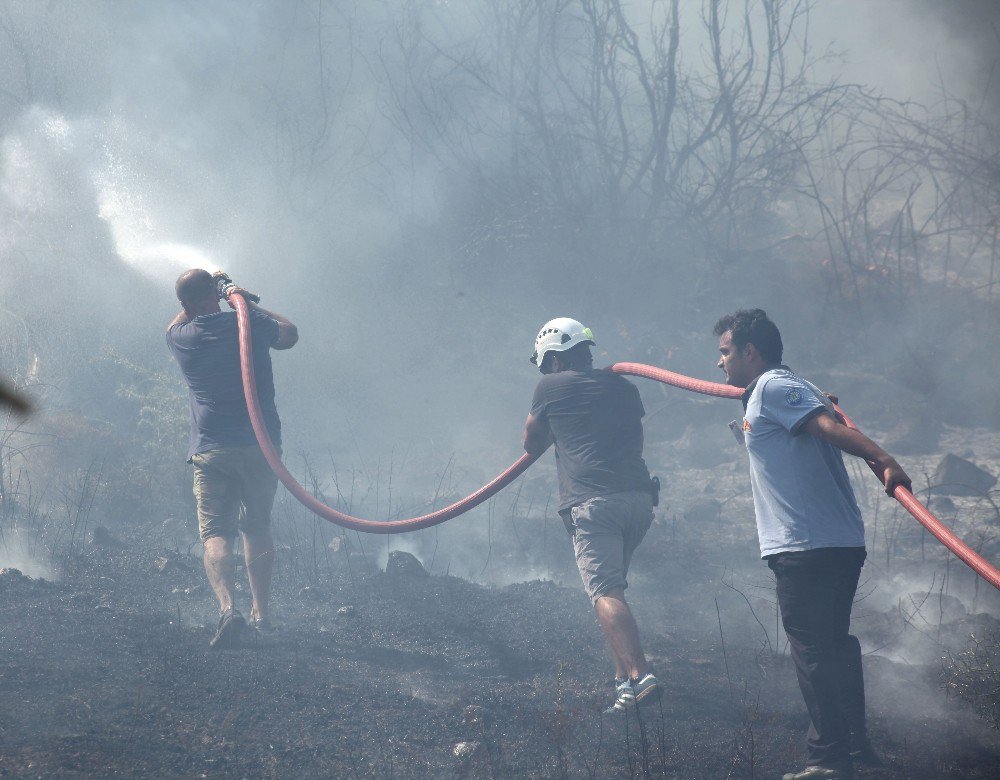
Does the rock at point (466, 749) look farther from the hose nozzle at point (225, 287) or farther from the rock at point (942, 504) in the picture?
the rock at point (942, 504)

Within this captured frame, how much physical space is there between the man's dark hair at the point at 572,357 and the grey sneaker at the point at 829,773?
8.06ft

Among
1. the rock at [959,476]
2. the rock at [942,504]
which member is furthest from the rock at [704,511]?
the rock at [959,476]

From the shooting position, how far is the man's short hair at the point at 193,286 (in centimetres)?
493

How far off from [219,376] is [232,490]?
2.45ft

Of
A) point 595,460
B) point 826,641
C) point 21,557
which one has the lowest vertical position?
point 826,641

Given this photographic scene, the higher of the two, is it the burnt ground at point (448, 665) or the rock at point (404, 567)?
the rock at point (404, 567)

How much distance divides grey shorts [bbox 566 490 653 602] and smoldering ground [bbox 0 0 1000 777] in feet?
4.29

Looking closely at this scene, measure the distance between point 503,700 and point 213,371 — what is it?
108 inches

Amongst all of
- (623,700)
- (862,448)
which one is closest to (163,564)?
(623,700)

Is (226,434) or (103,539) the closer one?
(226,434)

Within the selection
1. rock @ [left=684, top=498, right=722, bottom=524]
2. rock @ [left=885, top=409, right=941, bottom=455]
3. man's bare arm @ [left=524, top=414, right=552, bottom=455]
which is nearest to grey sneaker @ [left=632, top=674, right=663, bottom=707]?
man's bare arm @ [left=524, top=414, right=552, bottom=455]

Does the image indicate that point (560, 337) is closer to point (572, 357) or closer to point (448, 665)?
point (572, 357)

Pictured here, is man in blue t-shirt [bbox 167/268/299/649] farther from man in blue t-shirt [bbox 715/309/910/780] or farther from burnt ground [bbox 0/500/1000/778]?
man in blue t-shirt [bbox 715/309/910/780]

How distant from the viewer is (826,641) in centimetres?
321
